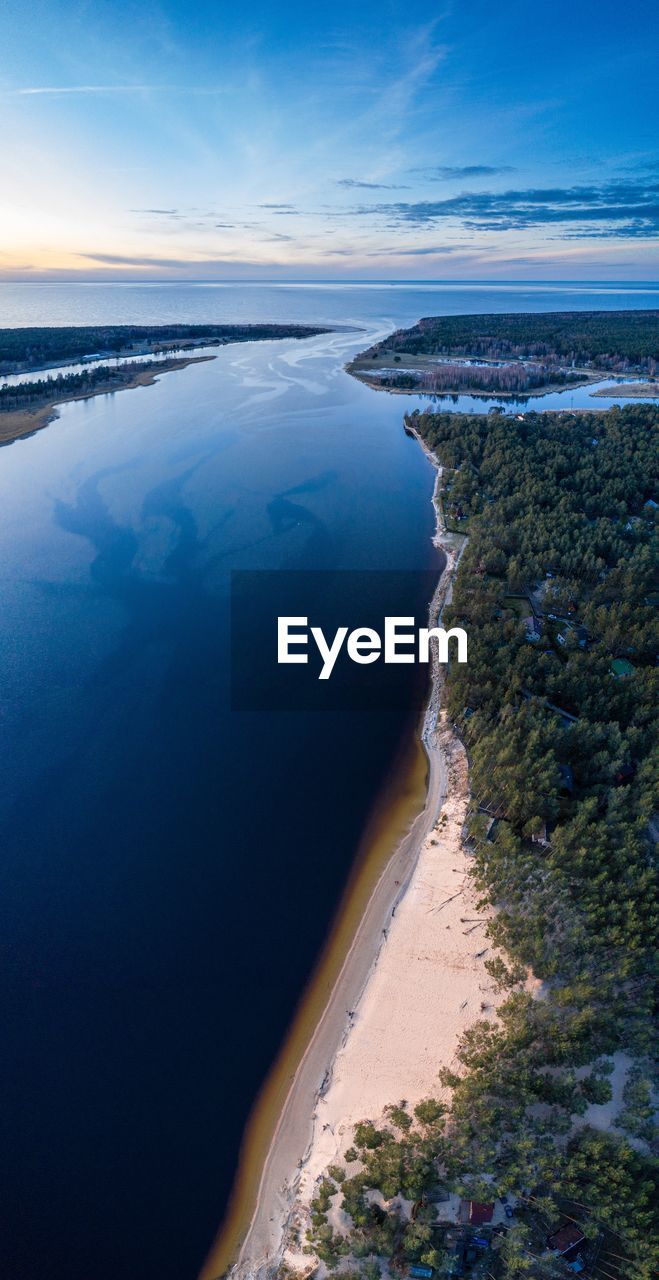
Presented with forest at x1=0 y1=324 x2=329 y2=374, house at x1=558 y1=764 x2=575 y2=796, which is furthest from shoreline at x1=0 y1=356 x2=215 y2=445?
house at x1=558 y1=764 x2=575 y2=796

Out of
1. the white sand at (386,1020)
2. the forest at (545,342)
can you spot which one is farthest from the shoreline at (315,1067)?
the forest at (545,342)

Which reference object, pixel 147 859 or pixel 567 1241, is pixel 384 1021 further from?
pixel 147 859

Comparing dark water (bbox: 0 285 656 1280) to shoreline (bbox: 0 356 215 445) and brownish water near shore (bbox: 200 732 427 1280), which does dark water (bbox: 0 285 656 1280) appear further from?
shoreline (bbox: 0 356 215 445)

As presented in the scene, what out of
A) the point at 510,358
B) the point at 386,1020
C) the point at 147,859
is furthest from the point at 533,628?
the point at 510,358

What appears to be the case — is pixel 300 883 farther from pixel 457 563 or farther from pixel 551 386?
pixel 551 386

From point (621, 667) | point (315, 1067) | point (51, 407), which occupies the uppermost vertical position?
point (51, 407)

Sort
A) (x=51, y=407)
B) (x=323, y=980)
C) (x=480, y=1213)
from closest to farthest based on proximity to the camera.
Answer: (x=480, y=1213), (x=323, y=980), (x=51, y=407)

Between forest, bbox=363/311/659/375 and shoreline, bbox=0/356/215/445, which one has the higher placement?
forest, bbox=363/311/659/375

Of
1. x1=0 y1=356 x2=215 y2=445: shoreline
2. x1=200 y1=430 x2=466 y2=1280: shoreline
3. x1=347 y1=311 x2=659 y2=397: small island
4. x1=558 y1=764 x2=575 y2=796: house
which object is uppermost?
x1=347 y1=311 x2=659 y2=397: small island
